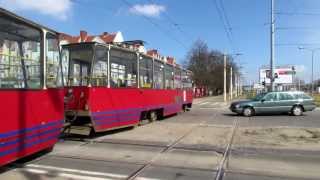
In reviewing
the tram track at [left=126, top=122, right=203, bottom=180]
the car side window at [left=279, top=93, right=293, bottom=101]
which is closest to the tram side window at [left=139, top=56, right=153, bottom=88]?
the tram track at [left=126, top=122, right=203, bottom=180]

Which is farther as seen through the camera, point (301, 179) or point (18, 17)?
point (18, 17)

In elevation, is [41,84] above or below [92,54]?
below

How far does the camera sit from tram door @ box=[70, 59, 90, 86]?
14.5 meters

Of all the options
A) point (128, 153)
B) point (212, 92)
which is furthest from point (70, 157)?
point (212, 92)

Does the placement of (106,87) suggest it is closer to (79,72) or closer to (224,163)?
(79,72)

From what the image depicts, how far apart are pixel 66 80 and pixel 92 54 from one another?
3.64ft

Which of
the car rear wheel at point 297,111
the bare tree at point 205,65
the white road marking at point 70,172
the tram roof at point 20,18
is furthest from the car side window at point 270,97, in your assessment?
the bare tree at point 205,65

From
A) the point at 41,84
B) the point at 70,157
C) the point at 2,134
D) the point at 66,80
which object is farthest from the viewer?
the point at 66,80

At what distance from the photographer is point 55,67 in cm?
1070

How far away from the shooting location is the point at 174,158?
34.7ft

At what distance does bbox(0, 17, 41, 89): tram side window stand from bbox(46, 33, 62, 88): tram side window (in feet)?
1.30

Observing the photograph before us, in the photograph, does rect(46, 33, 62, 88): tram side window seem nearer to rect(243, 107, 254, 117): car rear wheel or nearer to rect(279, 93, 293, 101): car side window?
rect(243, 107, 254, 117): car rear wheel

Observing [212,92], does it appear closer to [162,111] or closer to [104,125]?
[162,111]

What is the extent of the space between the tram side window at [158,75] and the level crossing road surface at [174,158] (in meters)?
5.22
